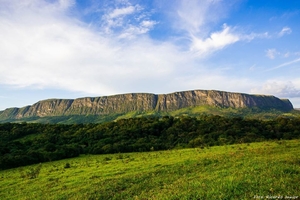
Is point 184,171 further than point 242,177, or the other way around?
point 184,171

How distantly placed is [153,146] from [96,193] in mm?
60230

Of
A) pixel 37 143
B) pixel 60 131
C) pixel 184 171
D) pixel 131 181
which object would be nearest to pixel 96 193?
pixel 131 181

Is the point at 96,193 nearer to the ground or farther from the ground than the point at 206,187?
nearer to the ground

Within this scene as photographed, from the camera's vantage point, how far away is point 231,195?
12.1 metres

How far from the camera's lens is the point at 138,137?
3930 inches

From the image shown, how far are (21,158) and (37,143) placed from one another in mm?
31311

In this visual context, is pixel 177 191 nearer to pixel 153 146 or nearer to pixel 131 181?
pixel 131 181

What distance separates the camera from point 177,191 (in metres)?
15.0

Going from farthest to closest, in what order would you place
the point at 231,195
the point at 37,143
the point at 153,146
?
1. the point at 37,143
2. the point at 153,146
3. the point at 231,195

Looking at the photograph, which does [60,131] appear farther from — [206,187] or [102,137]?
[206,187]

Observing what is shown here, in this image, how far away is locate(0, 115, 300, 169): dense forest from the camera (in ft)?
237

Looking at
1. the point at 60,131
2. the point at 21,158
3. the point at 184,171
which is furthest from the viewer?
the point at 60,131

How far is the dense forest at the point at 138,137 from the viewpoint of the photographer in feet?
237

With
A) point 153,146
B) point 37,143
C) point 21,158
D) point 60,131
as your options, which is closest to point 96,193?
point 21,158
